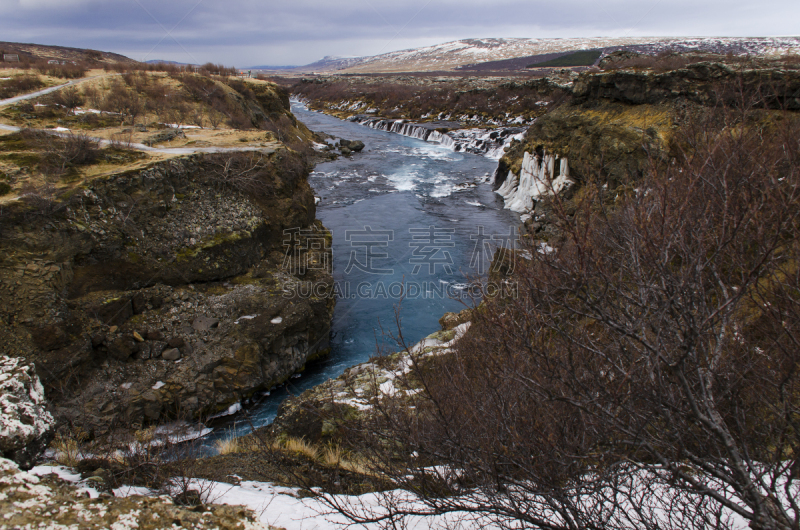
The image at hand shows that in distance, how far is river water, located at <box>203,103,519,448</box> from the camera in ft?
35.8

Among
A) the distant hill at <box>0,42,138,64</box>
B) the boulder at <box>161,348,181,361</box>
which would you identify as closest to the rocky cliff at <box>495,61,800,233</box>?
the boulder at <box>161,348,181,361</box>

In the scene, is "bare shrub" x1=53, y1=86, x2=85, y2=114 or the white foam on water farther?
the white foam on water

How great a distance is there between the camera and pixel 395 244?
17438mm

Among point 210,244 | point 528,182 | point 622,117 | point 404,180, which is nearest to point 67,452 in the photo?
point 210,244

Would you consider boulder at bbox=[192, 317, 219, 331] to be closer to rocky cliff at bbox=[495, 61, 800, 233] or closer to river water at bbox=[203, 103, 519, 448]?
river water at bbox=[203, 103, 519, 448]

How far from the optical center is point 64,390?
24.9 ft

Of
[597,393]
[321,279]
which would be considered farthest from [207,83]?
[597,393]

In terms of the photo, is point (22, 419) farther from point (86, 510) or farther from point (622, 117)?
point (622, 117)

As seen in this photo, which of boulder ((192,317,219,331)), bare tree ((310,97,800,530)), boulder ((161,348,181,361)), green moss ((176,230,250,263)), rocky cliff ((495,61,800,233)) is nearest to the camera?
bare tree ((310,97,800,530))

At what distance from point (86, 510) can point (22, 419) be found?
2.00 meters

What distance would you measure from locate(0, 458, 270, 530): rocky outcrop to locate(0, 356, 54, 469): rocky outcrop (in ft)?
2.18

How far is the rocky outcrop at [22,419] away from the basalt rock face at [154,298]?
6.26 feet

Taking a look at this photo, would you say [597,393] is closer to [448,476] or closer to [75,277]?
[448,476]

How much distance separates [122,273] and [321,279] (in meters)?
5.02
